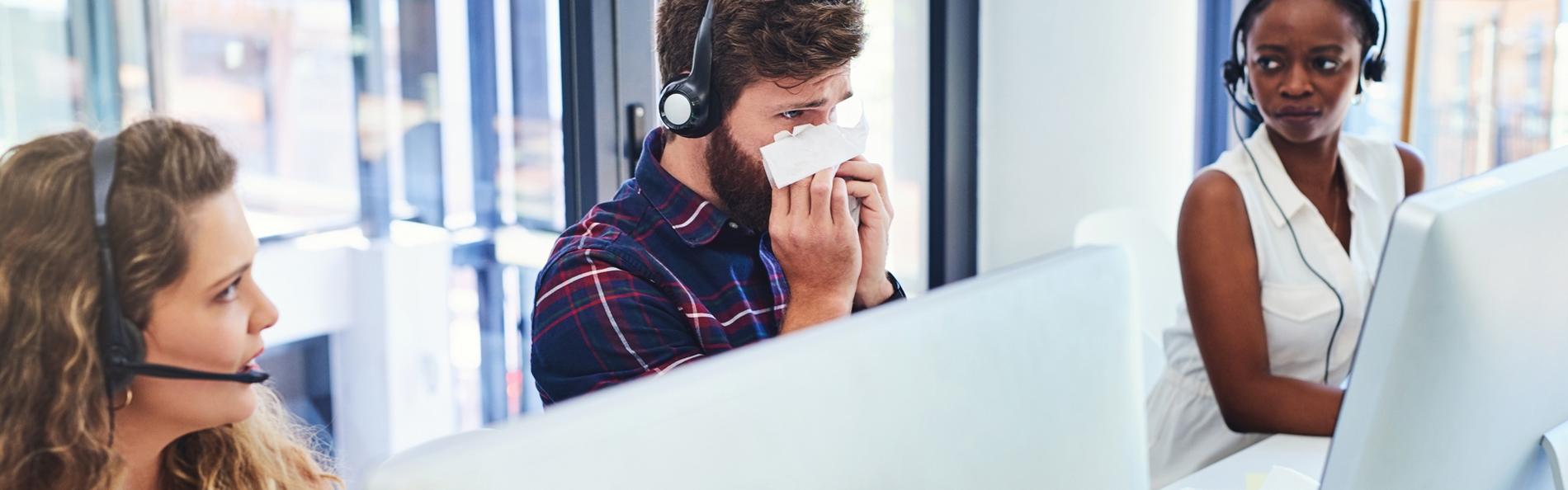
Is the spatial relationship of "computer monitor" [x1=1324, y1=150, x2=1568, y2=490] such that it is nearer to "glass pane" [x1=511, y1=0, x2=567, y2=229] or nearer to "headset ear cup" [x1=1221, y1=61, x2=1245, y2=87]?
"headset ear cup" [x1=1221, y1=61, x2=1245, y2=87]

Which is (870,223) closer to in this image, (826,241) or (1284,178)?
(826,241)

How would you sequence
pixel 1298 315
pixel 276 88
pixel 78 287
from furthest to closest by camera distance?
pixel 276 88 < pixel 1298 315 < pixel 78 287

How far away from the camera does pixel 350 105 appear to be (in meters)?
3.04

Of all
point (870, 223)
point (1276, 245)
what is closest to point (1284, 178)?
point (1276, 245)

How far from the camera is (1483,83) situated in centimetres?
A: 260

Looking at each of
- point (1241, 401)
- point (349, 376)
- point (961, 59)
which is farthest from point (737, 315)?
point (349, 376)

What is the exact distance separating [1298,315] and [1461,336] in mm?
1035

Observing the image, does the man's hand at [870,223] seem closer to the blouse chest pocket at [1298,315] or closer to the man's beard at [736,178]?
the man's beard at [736,178]

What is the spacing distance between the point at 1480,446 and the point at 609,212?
85cm

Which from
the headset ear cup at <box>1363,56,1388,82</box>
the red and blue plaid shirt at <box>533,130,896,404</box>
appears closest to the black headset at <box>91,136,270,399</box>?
the red and blue plaid shirt at <box>533,130,896,404</box>

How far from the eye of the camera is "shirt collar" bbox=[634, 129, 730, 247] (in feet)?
4.11

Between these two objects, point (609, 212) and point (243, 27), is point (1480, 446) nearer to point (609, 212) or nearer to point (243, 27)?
point (609, 212)

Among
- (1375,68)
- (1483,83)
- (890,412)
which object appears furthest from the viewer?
(1483,83)

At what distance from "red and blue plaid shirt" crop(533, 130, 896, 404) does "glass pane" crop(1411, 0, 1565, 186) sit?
1.96 m
